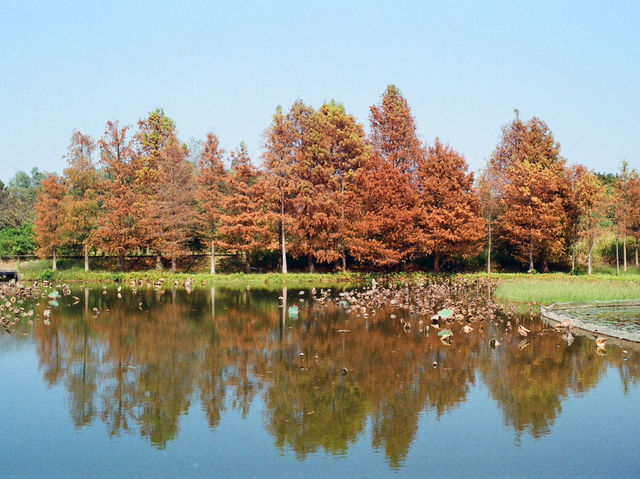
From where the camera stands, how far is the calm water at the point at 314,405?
32.5ft

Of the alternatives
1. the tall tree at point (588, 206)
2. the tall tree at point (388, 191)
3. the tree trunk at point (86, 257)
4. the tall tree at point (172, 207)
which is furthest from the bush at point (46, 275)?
the tall tree at point (588, 206)

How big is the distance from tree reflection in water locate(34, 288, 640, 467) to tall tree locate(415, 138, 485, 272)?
67.8ft

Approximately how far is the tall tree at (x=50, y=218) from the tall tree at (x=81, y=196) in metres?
0.67

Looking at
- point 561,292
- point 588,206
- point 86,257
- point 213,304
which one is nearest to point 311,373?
point 213,304

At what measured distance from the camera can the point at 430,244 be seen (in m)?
45.6

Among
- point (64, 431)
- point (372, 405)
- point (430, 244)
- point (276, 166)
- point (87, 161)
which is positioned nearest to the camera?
point (64, 431)

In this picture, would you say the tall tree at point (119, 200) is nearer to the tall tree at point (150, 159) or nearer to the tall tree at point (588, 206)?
the tall tree at point (150, 159)

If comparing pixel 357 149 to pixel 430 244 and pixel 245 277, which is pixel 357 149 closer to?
pixel 430 244

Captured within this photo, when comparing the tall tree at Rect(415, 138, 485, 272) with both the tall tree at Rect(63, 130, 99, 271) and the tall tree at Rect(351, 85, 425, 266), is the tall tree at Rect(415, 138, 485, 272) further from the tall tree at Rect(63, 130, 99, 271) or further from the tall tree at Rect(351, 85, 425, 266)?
the tall tree at Rect(63, 130, 99, 271)

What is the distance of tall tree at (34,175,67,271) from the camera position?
5081 cm

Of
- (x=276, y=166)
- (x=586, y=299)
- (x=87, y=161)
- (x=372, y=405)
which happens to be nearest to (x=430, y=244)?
(x=276, y=166)

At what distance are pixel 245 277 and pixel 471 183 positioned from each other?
19.0m

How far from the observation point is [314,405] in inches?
508

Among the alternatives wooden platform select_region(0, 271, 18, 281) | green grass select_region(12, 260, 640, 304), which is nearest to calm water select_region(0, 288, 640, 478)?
green grass select_region(12, 260, 640, 304)
